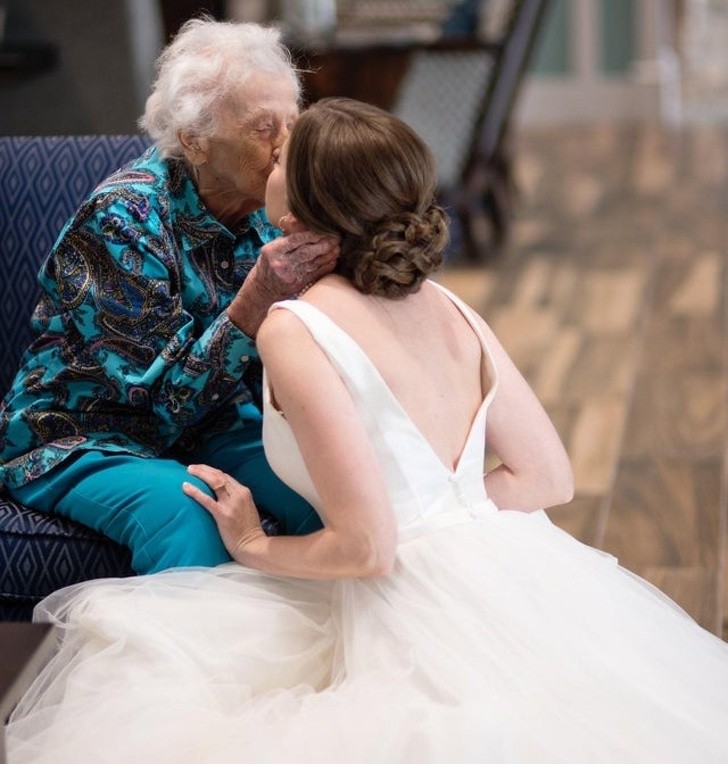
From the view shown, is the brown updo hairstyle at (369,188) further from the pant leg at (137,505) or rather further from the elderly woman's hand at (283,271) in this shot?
the pant leg at (137,505)

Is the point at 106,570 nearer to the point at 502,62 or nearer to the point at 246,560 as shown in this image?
the point at 246,560

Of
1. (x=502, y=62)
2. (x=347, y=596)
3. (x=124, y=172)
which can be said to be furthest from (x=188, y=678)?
(x=502, y=62)

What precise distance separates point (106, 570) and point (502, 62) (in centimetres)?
382

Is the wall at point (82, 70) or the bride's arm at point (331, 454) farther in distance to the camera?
the wall at point (82, 70)

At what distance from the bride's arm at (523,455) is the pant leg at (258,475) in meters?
0.34

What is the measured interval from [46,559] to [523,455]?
76 cm

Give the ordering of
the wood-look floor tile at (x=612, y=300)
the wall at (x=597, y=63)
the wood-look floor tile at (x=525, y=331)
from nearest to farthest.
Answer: the wood-look floor tile at (x=525, y=331), the wood-look floor tile at (x=612, y=300), the wall at (x=597, y=63)

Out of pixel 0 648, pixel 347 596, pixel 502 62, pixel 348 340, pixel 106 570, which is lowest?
pixel 502 62

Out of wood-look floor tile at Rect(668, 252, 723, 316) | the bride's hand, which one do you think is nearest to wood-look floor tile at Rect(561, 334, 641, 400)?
wood-look floor tile at Rect(668, 252, 723, 316)

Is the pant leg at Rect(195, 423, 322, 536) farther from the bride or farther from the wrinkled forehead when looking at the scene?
the wrinkled forehead

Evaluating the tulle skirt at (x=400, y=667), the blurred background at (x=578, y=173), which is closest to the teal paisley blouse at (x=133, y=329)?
the tulle skirt at (x=400, y=667)

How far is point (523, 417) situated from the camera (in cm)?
195

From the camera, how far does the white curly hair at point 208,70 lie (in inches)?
82.5

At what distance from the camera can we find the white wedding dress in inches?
64.2
